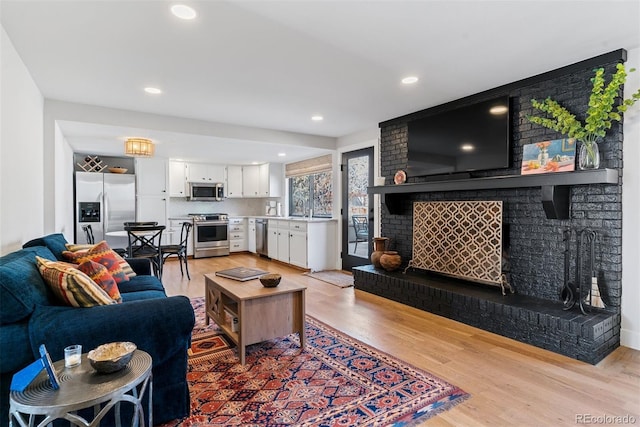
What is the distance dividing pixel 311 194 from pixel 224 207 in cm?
242

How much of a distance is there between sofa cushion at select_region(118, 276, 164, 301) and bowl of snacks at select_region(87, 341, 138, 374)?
1.47 metres

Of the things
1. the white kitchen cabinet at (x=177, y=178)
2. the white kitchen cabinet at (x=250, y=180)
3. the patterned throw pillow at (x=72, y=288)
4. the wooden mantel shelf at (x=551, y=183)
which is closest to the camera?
the patterned throw pillow at (x=72, y=288)

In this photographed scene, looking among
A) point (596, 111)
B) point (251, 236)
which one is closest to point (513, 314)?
point (596, 111)

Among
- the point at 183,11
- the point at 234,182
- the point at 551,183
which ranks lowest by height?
the point at 551,183

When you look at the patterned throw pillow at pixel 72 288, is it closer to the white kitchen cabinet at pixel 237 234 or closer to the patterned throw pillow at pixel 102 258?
the patterned throw pillow at pixel 102 258

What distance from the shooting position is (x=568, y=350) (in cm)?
253

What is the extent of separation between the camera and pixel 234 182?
7965mm

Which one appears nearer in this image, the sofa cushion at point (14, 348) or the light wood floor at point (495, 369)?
the sofa cushion at point (14, 348)

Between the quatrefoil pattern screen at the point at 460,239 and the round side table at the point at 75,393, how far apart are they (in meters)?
3.11

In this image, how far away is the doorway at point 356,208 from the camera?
5.27 m

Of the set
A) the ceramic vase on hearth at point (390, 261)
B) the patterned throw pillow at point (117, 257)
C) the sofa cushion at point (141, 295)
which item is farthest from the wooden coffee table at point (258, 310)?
the ceramic vase on hearth at point (390, 261)

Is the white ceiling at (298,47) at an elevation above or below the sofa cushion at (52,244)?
above

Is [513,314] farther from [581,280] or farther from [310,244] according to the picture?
[310,244]

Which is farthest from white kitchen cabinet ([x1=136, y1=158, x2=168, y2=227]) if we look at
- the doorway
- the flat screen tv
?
the flat screen tv
